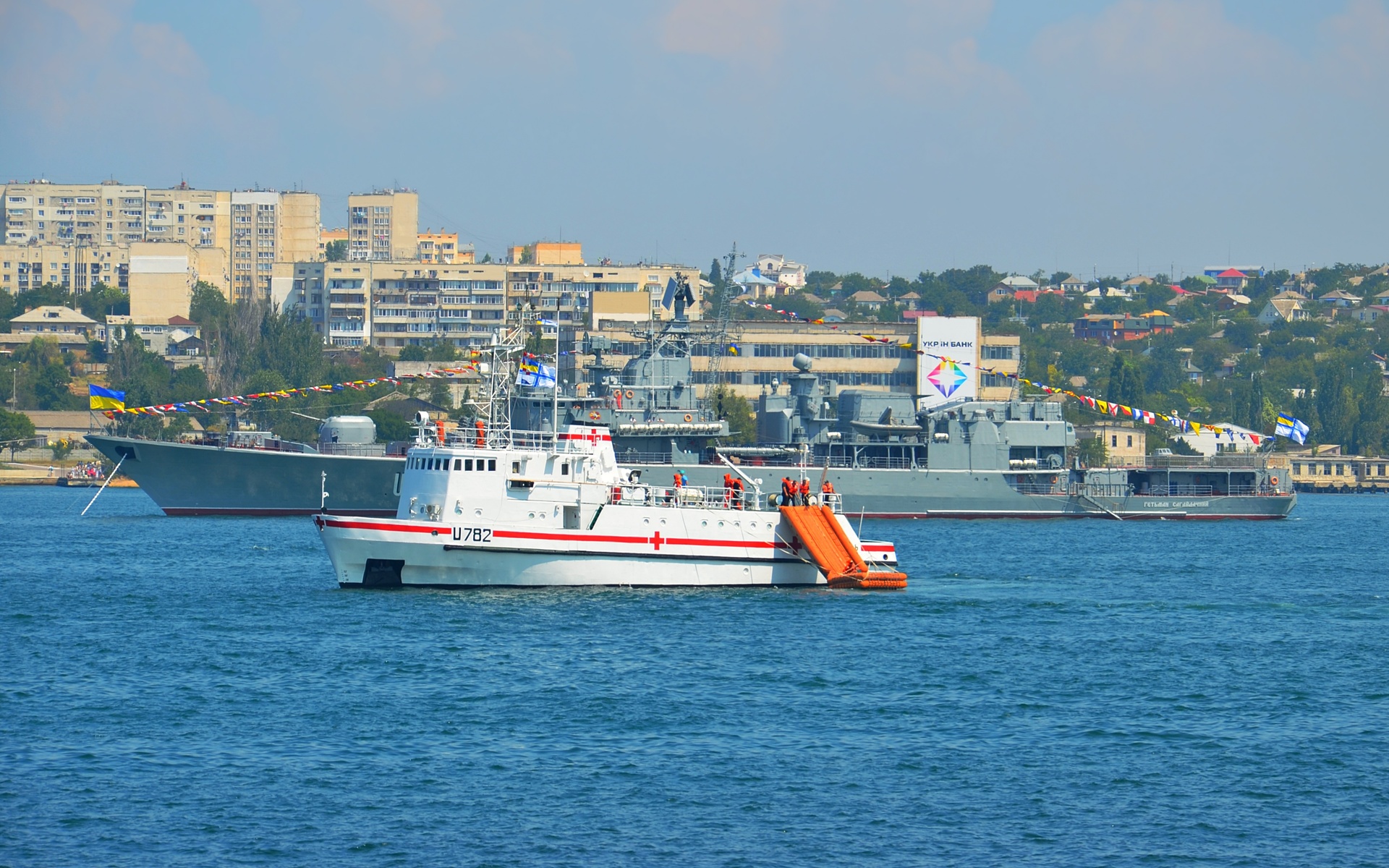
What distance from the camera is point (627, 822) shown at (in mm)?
24156

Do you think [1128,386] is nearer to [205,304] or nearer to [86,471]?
[86,471]

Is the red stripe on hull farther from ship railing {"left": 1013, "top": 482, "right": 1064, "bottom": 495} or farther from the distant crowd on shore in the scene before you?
the distant crowd on shore

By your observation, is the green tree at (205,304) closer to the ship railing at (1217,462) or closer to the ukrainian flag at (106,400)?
the ukrainian flag at (106,400)

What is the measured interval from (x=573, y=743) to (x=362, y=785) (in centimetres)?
420

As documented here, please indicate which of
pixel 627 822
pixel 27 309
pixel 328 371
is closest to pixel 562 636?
pixel 627 822

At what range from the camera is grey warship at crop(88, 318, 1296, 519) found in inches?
3118

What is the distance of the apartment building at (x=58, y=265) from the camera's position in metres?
198

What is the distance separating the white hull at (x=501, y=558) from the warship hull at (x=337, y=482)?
103 ft

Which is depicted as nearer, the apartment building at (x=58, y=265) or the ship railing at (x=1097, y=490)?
the ship railing at (x=1097, y=490)

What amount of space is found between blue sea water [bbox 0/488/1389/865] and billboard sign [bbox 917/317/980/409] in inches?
3041

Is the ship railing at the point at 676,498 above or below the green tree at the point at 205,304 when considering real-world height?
below

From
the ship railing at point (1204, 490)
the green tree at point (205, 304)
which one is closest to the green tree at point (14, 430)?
the green tree at point (205, 304)

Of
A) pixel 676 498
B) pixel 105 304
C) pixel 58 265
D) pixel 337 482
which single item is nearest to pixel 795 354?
pixel 337 482

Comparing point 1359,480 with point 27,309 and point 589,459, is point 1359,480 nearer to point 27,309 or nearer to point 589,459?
point 589,459
